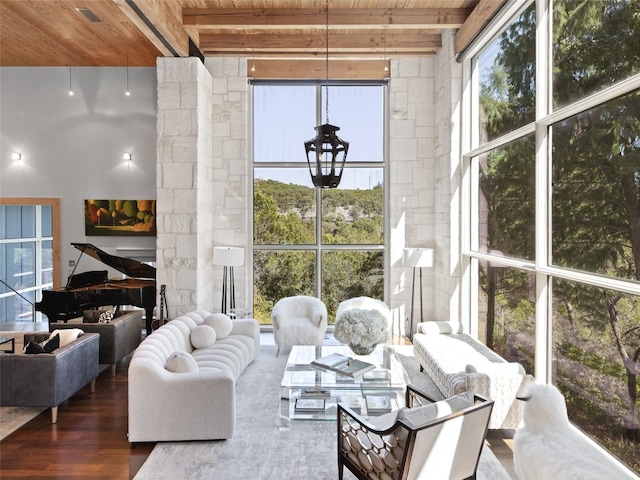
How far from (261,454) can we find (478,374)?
5.86ft

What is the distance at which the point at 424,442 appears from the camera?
244 cm

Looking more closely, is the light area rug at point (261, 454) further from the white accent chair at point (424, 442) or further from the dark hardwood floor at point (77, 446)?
the white accent chair at point (424, 442)

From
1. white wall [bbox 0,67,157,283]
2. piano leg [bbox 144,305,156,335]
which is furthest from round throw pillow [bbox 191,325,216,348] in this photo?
white wall [bbox 0,67,157,283]

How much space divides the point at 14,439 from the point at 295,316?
3.37 m

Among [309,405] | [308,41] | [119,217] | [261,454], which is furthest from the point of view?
[119,217]

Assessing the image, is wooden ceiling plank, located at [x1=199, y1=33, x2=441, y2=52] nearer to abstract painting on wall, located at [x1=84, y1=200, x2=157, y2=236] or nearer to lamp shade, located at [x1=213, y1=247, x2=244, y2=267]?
abstract painting on wall, located at [x1=84, y1=200, x2=157, y2=236]

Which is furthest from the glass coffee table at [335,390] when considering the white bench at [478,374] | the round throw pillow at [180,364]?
the round throw pillow at [180,364]

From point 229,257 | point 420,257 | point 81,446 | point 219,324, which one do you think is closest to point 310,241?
point 229,257

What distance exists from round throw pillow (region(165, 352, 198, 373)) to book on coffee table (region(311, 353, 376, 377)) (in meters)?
1.12

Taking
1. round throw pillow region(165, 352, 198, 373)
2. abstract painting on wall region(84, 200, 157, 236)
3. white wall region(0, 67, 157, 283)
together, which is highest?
white wall region(0, 67, 157, 283)

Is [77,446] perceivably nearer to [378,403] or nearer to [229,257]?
[378,403]

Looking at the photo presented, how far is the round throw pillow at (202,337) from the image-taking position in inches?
190

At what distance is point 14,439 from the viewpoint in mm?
3584

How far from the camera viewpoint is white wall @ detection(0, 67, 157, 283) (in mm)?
7441
